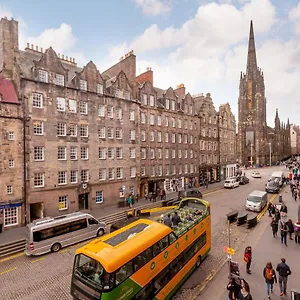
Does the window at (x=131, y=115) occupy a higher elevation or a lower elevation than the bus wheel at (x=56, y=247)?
higher

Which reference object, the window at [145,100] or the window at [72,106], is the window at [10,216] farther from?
Result: the window at [145,100]

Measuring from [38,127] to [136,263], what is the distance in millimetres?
20685

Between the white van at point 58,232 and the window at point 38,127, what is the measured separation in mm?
10283

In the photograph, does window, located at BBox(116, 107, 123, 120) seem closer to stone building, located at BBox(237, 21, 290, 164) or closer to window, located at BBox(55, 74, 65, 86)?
window, located at BBox(55, 74, 65, 86)

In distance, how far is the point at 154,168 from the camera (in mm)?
37562

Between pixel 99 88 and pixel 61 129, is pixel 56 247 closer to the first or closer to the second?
→ pixel 61 129

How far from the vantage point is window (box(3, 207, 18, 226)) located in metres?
22.2

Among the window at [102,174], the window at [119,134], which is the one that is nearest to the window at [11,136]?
the window at [102,174]

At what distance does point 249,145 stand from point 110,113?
8704cm

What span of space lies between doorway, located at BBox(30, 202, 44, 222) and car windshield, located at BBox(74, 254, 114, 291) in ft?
59.3

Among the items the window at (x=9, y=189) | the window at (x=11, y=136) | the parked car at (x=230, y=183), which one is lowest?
the parked car at (x=230, y=183)

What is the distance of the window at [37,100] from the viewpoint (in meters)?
24.2

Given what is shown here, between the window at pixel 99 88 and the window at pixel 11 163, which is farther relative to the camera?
the window at pixel 99 88

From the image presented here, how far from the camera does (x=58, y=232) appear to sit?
1769 centimetres
